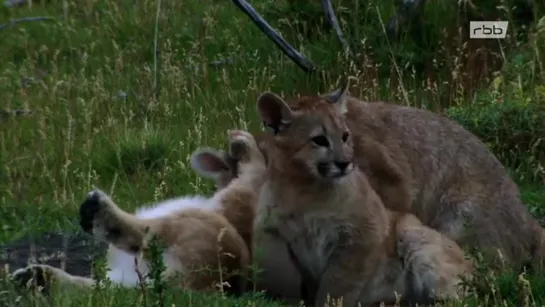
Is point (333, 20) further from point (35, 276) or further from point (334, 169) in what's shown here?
point (35, 276)

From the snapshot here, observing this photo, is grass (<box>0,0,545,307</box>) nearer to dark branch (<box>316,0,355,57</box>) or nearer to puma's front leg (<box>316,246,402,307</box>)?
dark branch (<box>316,0,355,57</box>)

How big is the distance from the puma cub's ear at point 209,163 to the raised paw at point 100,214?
140cm

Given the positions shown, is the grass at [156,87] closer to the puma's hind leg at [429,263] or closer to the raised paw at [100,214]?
the raised paw at [100,214]

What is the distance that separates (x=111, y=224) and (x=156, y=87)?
5.41 meters

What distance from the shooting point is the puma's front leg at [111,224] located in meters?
7.42

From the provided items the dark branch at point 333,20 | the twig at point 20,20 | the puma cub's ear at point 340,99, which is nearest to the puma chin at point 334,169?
the puma cub's ear at point 340,99

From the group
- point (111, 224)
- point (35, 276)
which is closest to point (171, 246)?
point (111, 224)

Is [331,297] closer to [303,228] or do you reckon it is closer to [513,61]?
[303,228]

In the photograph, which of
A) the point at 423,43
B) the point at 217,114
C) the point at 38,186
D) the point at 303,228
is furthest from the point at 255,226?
the point at 423,43

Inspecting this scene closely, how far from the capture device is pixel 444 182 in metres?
8.60

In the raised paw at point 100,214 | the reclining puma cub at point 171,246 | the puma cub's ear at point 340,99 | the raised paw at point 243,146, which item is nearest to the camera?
the reclining puma cub at point 171,246

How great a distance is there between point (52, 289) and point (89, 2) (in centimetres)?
851

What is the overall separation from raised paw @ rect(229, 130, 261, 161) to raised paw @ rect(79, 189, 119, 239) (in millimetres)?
1375

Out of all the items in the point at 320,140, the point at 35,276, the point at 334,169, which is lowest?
the point at 35,276
